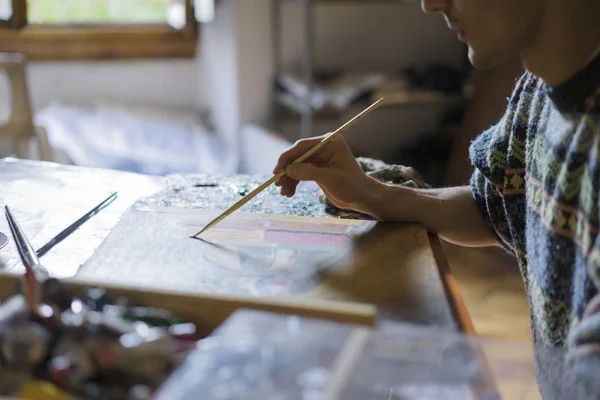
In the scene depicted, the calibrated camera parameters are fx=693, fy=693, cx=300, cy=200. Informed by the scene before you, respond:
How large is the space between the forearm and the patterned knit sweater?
0.09m

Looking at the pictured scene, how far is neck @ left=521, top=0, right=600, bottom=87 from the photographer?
79 cm

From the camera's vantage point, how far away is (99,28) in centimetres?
297

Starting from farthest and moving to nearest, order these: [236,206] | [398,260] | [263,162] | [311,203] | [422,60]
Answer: [422,60] → [263,162] → [311,203] → [236,206] → [398,260]

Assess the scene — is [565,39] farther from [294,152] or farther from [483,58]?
[294,152]

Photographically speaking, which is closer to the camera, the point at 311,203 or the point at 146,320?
the point at 146,320

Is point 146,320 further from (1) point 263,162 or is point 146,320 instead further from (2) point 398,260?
(1) point 263,162

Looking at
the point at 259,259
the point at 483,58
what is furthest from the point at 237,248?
the point at 483,58

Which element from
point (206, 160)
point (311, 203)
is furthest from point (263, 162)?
point (311, 203)

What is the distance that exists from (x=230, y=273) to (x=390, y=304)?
198 millimetres

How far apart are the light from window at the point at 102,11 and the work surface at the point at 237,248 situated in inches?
76.4

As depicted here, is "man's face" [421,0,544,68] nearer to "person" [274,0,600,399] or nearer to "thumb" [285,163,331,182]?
"person" [274,0,600,399]

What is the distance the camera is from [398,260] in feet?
2.89

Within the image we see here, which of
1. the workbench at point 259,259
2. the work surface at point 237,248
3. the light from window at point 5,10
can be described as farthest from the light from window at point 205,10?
the work surface at point 237,248

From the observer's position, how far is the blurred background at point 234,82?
2609 mm
